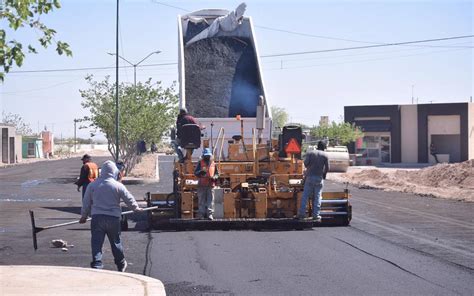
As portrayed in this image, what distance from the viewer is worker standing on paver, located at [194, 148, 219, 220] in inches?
594

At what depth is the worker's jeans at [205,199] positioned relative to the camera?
15172 millimetres

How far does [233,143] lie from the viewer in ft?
53.9

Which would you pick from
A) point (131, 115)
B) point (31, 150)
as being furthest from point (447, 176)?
point (31, 150)

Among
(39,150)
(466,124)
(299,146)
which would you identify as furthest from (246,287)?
(39,150)

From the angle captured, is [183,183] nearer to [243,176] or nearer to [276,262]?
[243,176]

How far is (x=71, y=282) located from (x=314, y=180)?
24.0ft

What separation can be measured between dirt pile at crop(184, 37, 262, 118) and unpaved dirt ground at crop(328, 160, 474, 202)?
11.2m

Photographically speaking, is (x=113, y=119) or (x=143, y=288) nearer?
(x=143, y=288)

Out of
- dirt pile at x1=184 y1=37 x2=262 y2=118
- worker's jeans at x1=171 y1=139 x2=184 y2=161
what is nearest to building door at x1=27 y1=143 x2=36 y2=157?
dirt pile at x1=184 y1=37 x2=262 y2=118

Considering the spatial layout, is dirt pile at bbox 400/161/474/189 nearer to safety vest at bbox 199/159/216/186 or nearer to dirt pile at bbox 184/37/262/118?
dirt pile at bbox 184/37/262/118

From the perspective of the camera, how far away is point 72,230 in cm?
1560

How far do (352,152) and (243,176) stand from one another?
4985 cm

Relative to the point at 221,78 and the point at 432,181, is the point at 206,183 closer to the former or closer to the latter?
the point at 221,78

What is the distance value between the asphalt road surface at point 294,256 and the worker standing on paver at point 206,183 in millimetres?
472
